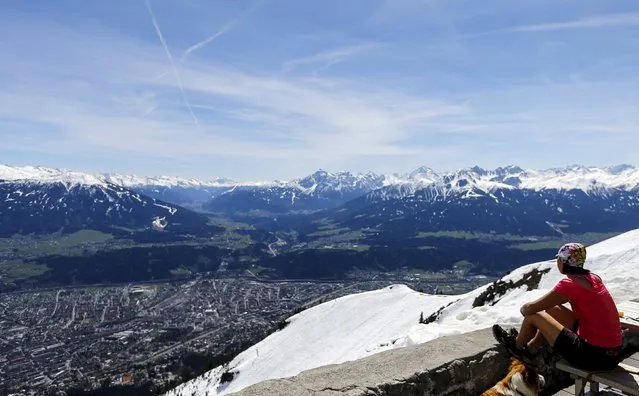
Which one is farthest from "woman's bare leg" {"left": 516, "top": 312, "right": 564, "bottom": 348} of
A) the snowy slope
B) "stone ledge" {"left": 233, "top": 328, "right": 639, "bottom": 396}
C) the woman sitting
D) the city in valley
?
the city in valley

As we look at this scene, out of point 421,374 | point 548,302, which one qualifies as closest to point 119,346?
point 421,374

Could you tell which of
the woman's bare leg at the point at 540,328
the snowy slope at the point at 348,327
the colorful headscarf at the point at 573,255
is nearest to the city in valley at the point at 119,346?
the snowy slope at the point at 348,327

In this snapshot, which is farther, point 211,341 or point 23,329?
point 23,329

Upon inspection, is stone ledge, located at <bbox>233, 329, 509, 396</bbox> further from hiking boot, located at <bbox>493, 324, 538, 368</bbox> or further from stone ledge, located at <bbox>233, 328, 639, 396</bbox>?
hiking boot, located at <bbox>493, 324, 538, 368</bbox>

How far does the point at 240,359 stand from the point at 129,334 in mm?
118586

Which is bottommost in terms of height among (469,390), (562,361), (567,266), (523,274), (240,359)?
(240,359)

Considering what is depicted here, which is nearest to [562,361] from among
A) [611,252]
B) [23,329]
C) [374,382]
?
[374,382]

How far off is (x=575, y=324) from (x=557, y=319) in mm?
295

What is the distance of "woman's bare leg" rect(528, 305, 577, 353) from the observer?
7145 millimetres

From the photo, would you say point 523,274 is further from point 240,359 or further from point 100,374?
point 100,374

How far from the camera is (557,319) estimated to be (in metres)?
7.50

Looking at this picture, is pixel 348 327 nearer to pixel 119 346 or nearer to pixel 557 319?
pixel 557 319

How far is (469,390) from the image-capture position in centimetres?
718

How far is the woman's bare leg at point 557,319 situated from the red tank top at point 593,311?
0.48m
